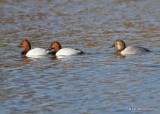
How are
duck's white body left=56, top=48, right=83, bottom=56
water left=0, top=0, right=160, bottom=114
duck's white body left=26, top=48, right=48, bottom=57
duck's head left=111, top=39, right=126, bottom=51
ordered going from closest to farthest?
water left=0, top=0, right=160, bottom=114 → duck's white body left=56, top=48, right=83, bottom=56 → duck's white body left=26, top=48, right=48, bottom=57 → duck's head left=111, top=39, right=126, bottom=51

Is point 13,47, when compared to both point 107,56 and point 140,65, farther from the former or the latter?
point 140,65

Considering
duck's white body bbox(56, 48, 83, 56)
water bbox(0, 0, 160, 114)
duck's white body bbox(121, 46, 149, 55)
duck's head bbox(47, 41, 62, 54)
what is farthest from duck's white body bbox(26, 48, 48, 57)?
duck's white body bbox(121, 46, 149, 55)

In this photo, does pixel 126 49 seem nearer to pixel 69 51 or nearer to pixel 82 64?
pixel 69 51

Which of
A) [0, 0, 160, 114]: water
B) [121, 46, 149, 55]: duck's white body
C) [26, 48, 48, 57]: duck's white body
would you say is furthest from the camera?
[26, 48, 48, 57]: duck's white body

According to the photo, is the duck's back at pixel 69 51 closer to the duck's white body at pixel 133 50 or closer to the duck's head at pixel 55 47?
the duck's head at pixel 55 47

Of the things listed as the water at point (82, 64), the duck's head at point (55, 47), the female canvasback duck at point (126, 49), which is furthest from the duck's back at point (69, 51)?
the female canvasback duck at point (126, 49)

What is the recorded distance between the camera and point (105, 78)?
1622 centimetres

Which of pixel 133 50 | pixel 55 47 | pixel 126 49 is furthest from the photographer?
pixel 55 47

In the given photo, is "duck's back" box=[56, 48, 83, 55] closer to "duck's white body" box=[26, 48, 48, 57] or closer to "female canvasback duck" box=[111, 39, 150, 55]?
"duck's white body" box=[26, 48, 48, 57]

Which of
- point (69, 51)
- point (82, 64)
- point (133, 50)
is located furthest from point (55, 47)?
point (82, 64)

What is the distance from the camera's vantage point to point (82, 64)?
18.8 metres

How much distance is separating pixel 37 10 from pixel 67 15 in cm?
323

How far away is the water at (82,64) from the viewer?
43.7ft

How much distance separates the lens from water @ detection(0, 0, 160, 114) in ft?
43.7
